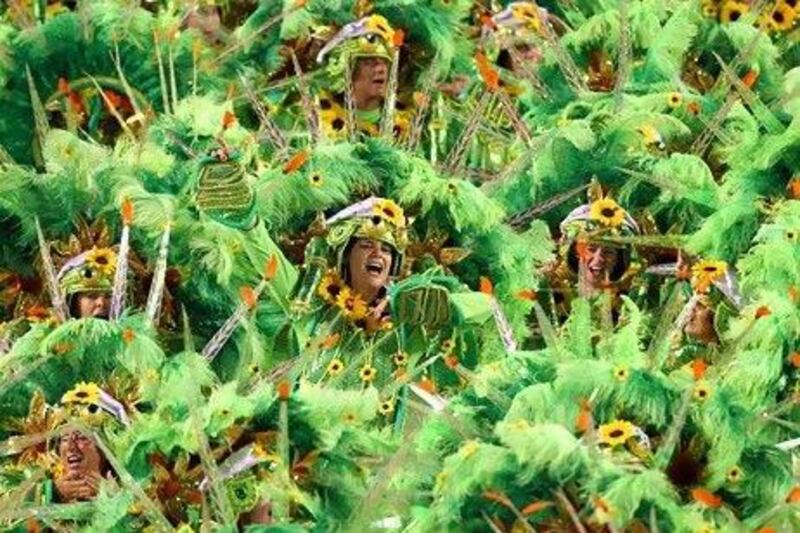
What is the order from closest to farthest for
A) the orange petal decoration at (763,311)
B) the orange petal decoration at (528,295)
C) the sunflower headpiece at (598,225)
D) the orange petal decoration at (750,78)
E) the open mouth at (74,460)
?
1. the orange petal decoration at (763,311)
2. the open mouth at (74,460)
3. the orange petal decoration at (528,295)
4. the sunflower headpiece at (598,225)
5. the orange petal decoration at (750,78)

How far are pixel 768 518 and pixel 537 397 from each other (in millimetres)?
618

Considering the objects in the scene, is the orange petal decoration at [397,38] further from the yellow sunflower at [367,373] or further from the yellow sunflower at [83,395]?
the yellow sunflower at [83,395]

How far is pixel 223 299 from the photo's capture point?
9875 millimetres

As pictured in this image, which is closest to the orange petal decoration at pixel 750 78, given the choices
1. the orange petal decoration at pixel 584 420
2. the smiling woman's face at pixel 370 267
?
the smiling woman's face at pixel 370 267

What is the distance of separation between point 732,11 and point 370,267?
1880 millimetres

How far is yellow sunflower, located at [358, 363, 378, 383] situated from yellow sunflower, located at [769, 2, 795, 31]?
2259 mm

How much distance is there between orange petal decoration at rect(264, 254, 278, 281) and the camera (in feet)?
31.8

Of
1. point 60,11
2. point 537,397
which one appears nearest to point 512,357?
point 537,397

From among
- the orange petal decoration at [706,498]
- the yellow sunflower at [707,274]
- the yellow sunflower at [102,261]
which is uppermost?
the orange petal decoration at [706,498]

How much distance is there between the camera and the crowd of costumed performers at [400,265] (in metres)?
8.28

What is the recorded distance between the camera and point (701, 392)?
8297 mm

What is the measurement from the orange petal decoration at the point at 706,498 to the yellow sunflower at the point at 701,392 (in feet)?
0.94

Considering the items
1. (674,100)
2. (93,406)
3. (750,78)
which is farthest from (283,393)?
(674,100)

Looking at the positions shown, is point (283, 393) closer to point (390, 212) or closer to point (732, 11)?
point (390, 212)
